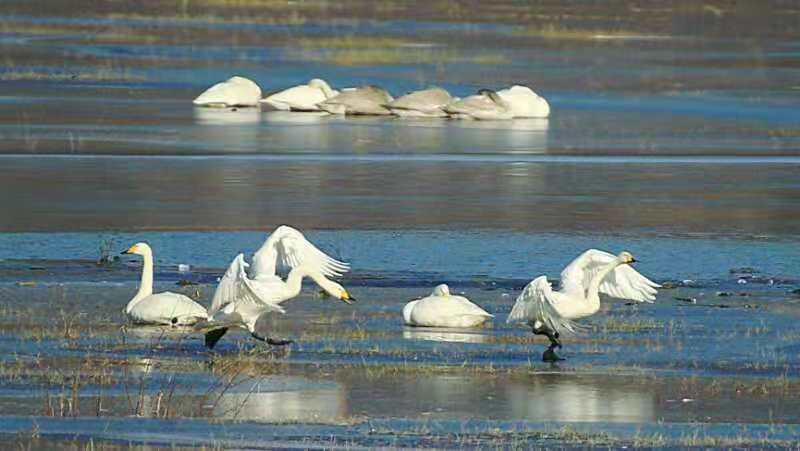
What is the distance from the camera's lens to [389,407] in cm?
999

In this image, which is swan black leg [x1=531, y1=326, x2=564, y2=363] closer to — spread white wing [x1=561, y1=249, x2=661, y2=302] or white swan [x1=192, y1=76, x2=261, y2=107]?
spread white wing [x1=561, y1=249, x2=661, y2=302]

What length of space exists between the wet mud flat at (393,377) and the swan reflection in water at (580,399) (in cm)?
1

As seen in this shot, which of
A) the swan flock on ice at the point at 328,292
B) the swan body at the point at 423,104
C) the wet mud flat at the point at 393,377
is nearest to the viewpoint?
the wet mud flat at the point at 393,377

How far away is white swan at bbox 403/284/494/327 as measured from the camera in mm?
12602

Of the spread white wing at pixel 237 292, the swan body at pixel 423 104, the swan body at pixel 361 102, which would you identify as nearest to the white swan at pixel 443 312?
the spread white wing at pixel 237 292

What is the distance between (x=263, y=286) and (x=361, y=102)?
55.2ft

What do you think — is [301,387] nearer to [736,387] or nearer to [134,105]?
[736,387]

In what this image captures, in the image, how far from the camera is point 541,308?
11.8 meters

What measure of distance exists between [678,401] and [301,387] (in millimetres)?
1878

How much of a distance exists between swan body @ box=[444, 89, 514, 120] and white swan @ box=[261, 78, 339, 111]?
217 centimetres

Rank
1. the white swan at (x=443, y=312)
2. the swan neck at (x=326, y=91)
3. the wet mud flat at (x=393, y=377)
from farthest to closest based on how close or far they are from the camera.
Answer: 1. the swan neck at (x=326, y=91)
2. the white swan at (x=443, y=312)
3. the wet mud flat at (x=393, y=377)

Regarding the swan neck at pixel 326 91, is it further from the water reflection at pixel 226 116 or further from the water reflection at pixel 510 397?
the water reflection at pixel 510 397

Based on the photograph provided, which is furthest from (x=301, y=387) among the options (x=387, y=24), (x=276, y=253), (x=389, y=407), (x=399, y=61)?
(x=387, y=24)

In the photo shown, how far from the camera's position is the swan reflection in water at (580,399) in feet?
32.2
